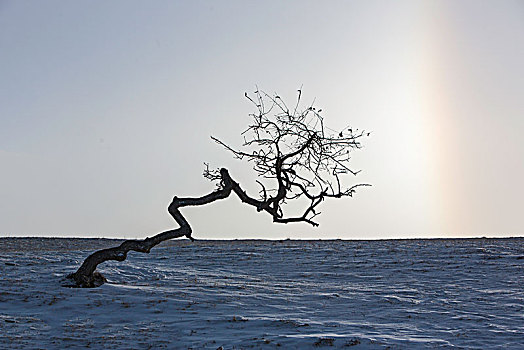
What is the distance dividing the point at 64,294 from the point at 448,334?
34.4ft

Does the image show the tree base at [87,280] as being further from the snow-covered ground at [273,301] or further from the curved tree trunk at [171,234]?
the snow-covered ground at [273,301]

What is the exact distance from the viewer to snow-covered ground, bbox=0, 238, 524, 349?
44.6 feet

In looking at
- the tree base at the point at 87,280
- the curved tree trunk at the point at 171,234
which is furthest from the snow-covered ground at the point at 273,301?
the curved tree trunk at the point at 171,234

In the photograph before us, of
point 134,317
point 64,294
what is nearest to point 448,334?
point 134,317

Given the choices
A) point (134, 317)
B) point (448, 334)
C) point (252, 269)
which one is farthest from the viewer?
point (252, 269)

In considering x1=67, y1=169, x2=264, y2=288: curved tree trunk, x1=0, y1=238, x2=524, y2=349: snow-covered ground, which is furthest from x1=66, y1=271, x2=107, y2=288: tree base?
x1=0, y1=238, x2=524, y2=349: snow-covered ground

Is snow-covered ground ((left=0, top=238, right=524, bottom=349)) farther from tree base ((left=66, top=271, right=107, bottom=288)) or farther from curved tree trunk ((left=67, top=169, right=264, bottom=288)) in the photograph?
curved tree trunk ((left=67, top=169, right=264, bottom=288))

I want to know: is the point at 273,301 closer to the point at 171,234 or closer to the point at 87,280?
the point at 171,234

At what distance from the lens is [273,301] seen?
58.0 ft

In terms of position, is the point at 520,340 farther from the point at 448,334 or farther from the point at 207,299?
the point at 207,299

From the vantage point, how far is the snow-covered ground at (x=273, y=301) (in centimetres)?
1359

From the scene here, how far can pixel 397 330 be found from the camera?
14.4 metres

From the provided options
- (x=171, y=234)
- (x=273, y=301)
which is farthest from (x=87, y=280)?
(x=273, y=301)

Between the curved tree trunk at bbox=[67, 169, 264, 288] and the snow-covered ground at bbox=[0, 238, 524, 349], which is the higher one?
the curved tree trunk at bbox=[67, 169, 264, 288]
